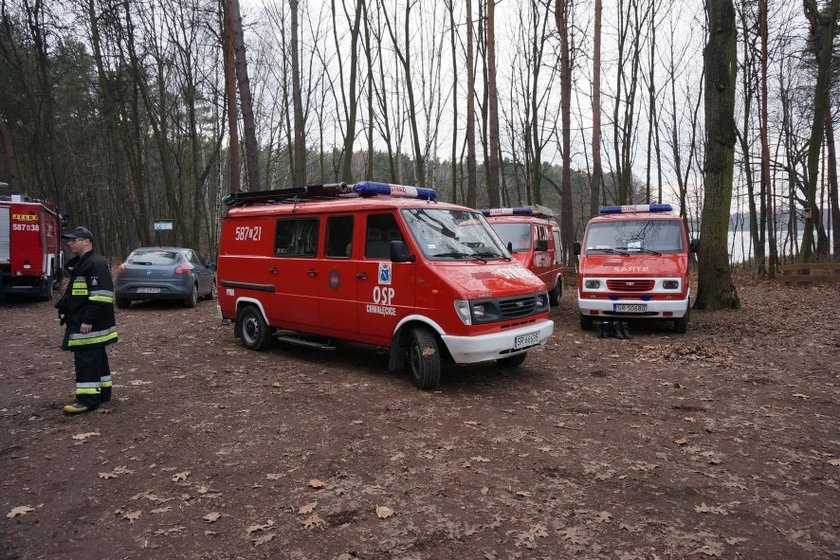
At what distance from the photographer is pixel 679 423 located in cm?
525

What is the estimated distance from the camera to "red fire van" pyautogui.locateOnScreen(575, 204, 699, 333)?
30.7 feet

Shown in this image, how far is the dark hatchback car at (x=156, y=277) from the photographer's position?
13000 millimetres

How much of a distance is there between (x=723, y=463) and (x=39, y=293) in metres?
16.0

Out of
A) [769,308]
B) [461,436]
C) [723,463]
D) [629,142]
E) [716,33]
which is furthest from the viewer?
[629,142]

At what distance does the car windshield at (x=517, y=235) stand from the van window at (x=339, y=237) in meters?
5.97

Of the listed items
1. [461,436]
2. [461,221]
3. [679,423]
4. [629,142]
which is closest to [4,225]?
[461,221]

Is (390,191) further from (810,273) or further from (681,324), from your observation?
(810,273)

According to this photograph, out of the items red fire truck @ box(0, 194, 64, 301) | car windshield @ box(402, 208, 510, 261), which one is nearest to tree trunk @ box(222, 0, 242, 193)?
red fire truck @ box(0, 194, 64, 301)

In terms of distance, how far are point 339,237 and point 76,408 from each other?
139 inches

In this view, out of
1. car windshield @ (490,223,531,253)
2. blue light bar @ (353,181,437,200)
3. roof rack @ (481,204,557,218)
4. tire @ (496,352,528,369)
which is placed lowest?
tire @ (496,352,528,369)

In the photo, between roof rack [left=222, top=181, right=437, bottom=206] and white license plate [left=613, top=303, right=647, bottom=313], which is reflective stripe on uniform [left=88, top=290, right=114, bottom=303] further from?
white license plate [left=613, top=303, right=647, bottom=313]

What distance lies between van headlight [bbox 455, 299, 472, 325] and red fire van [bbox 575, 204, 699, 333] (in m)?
4.68

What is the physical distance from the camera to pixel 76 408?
18.0 feet

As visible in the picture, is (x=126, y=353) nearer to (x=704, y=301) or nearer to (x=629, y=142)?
(x=704, y=301)
